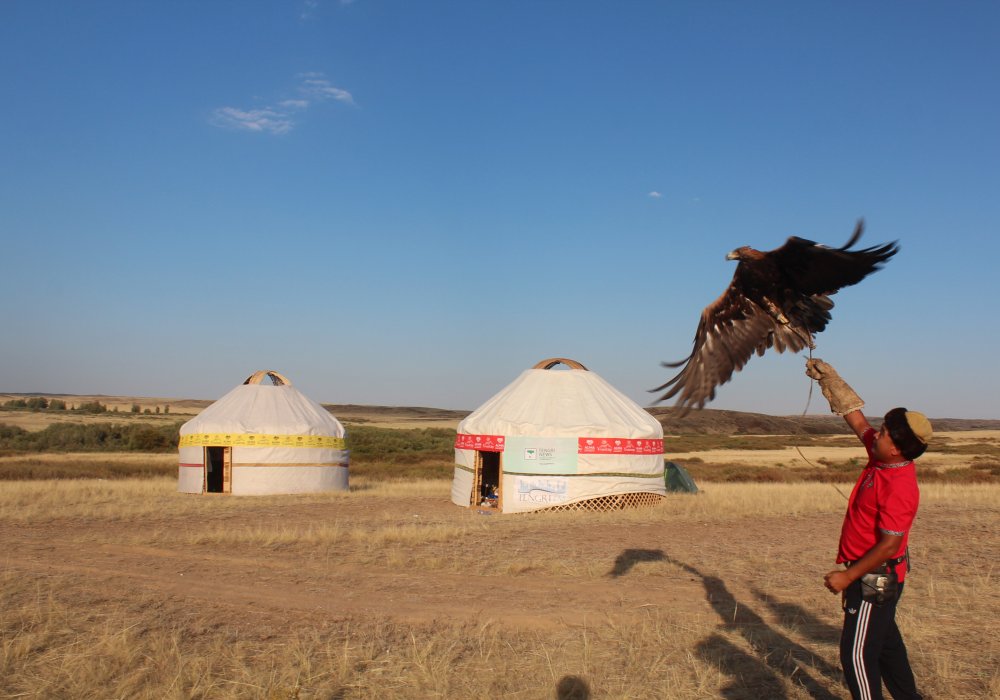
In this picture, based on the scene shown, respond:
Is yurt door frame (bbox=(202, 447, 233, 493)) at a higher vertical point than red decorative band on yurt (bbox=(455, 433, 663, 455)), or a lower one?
lower

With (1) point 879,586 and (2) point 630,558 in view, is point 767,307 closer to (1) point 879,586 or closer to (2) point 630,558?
(1) point 879,586

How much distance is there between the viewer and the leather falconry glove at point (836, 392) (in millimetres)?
3383

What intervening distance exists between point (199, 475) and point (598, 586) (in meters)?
11.4

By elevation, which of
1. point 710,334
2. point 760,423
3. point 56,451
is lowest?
point 56,451

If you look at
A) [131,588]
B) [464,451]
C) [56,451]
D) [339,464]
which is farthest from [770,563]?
[56,451]

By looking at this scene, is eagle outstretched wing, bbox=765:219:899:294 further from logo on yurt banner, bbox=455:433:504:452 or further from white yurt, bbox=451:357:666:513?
logo on yurt banner, bbox=455:433:504:452

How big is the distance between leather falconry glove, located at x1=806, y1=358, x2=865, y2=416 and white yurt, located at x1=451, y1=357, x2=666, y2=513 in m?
9.64

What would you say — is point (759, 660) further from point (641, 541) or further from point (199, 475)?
point (199, 475)

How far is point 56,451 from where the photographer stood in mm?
30906

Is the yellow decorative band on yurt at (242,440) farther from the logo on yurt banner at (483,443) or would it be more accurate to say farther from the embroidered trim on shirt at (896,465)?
the embroidered trim on shirt at (896,465)

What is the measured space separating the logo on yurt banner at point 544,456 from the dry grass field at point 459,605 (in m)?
0.95

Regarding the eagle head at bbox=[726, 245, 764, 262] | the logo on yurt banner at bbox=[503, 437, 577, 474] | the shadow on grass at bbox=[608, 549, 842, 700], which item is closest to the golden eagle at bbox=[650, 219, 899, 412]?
the eagle head at bbox=[726, 245, 764, 262]

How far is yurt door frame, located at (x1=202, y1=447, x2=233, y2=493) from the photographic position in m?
16.0

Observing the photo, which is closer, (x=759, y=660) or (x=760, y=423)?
(x=760, y=423)
